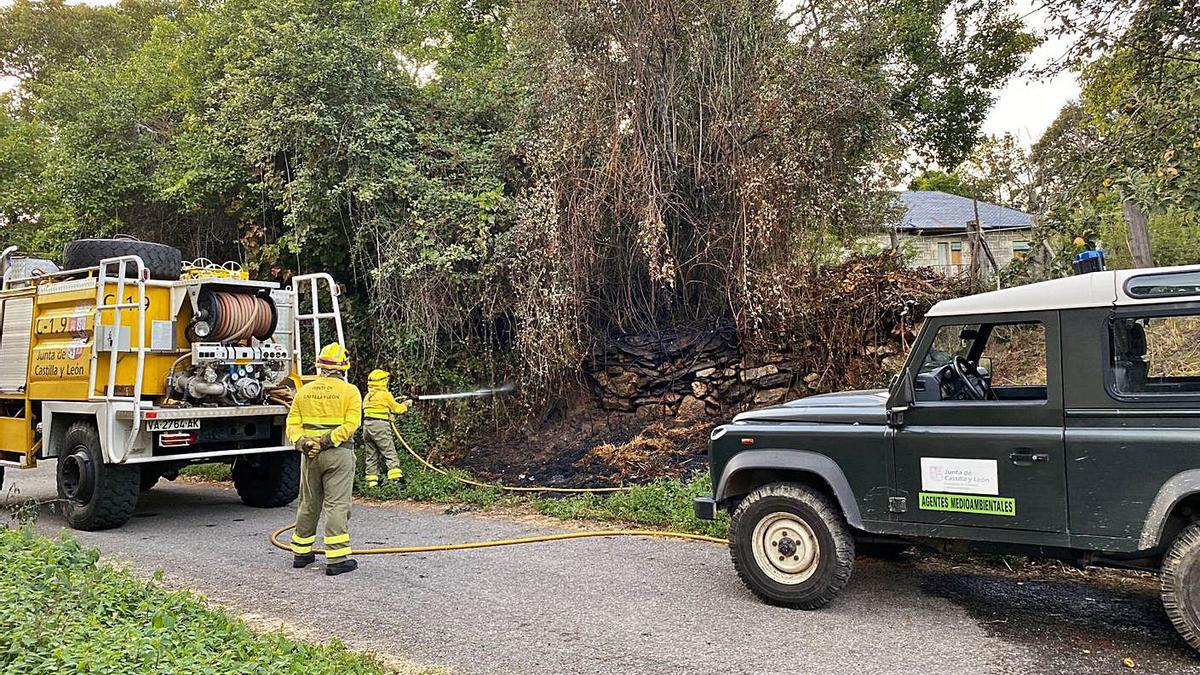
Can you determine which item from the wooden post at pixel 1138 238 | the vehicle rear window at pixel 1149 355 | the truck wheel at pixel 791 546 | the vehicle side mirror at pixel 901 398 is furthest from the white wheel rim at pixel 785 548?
the wooden post at pixel 1138 238

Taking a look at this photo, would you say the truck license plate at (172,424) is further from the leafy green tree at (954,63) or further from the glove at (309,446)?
the leafy green tree at (954,63)

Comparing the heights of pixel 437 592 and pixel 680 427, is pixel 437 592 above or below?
below

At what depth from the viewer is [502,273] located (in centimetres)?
1031

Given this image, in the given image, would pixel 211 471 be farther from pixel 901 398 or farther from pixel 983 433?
pixel 983 433

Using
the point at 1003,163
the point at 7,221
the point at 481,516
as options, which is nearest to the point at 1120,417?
the point at 481,516

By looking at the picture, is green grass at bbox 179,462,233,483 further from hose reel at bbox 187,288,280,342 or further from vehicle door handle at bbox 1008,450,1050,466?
vehicle door handle at bbox 1008,450,1050,466

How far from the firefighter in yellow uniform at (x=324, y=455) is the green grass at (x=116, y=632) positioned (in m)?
1.27

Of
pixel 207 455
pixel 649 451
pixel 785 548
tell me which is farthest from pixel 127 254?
pixel 785 548

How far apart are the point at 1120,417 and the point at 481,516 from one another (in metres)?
5.88

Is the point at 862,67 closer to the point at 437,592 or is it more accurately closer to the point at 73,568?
the point at 437,592

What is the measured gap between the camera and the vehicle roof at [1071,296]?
4391mm

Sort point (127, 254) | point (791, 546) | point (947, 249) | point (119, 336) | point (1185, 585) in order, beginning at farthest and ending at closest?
1. point (947, 249)
2. point (127, 254)
3. point (119, 336)
4. point (791, 546)
5. point (1185, 585)

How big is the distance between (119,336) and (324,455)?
9.18ft

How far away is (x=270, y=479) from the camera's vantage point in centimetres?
913
